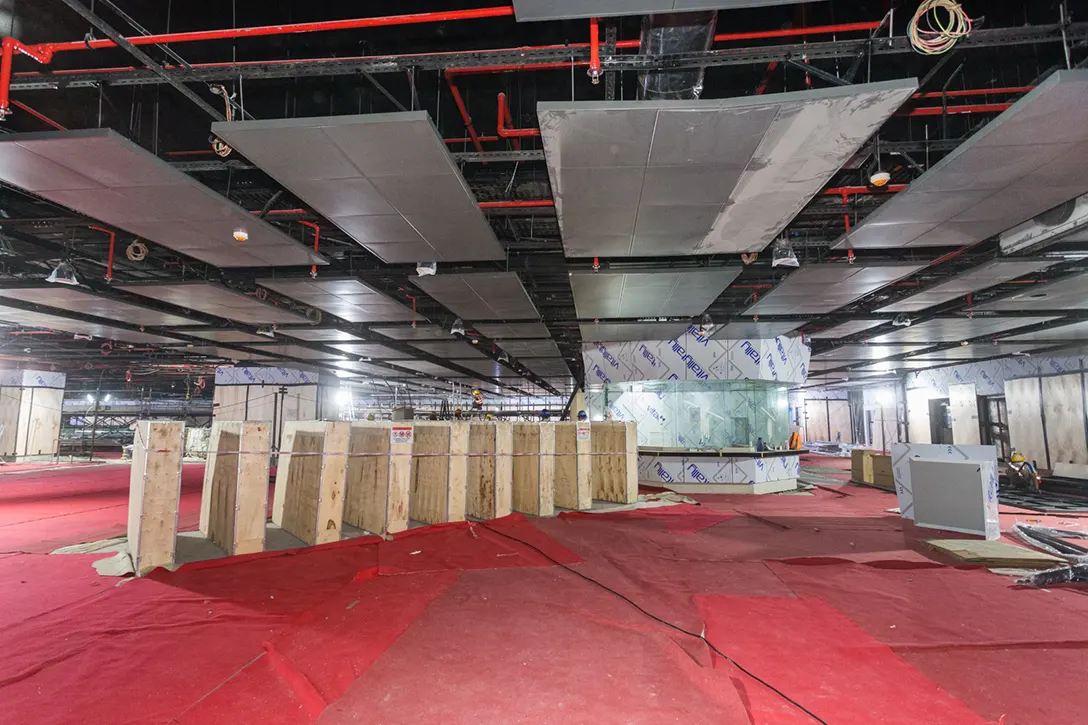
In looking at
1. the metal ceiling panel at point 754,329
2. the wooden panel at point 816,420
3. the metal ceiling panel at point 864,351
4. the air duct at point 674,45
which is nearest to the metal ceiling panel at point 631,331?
the metal ceiling panel at point 754,329

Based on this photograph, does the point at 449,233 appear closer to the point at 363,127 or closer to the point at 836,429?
the point at 363,127

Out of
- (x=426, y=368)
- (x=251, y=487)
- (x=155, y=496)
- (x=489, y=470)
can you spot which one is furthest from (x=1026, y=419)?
(x=155, y=496)

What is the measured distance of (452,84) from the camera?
13.8ft

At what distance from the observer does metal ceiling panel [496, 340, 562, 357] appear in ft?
45.2

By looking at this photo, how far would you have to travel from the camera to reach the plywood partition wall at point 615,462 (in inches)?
400

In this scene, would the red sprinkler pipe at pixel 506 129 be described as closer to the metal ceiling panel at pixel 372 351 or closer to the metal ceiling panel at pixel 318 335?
the metal ceiling panel at pixel 318 335

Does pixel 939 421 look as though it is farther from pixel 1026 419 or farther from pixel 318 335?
pixel 318 335

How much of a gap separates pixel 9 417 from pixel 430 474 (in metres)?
22.3

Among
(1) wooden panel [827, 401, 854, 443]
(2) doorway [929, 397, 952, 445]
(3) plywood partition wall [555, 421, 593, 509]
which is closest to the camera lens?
(3) plywood partition wall [555, 421, 593, 509]

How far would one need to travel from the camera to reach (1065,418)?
14.6m

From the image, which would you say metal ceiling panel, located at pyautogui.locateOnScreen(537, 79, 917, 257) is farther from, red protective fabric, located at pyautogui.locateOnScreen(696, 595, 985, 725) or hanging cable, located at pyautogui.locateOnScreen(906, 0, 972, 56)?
red protective fabric, located at pyautogui.locateOnScreen(696, 595, 985, 725)

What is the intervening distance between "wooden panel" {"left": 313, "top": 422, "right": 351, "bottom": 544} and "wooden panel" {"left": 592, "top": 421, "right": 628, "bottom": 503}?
211 inches

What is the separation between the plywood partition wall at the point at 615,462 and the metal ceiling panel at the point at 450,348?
5.02 metres

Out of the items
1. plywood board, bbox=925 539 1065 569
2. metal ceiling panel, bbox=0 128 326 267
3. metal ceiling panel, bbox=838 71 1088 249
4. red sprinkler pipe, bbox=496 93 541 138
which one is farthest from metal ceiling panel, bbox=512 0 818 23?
plywood board, bbox=925 539 1065 569
